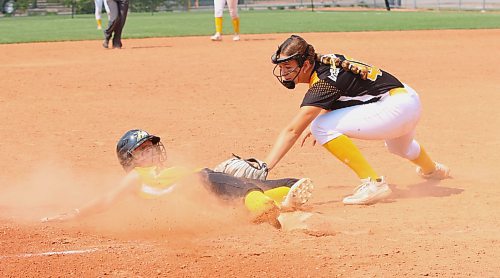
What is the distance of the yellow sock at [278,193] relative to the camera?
6.43 metres

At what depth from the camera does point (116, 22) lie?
63.0ft

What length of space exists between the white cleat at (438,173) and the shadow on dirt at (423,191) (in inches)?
5.0

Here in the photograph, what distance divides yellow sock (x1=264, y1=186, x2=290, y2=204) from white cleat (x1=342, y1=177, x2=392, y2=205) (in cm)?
57

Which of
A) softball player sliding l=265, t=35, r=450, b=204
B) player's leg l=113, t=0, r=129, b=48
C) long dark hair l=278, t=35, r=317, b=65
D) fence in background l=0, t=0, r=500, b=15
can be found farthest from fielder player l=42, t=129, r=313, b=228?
fence in background l=0, t=0, r=500, b=15

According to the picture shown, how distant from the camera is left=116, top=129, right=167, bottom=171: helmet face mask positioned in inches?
255

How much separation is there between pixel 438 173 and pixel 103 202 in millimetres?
3004

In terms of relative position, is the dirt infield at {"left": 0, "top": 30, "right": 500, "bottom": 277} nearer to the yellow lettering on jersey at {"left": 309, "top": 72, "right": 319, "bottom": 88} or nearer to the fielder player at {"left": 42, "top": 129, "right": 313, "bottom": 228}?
the fielder player at {"left": 42, "top": 129, "right": 313, "bottom": 228}

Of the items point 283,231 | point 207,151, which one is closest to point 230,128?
point 207,151

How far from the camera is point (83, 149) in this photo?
926 centimetres

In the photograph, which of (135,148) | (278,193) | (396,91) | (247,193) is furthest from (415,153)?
(135,148)

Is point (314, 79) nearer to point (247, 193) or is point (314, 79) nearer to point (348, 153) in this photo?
point (348, 153)

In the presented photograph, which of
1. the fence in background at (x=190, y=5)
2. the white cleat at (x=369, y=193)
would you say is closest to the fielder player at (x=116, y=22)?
the white cleat at (x=369, y=193)

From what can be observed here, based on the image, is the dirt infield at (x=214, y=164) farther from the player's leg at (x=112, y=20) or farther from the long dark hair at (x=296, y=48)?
the player's leg at (x=112, y=20)

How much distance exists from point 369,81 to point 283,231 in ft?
5.36
